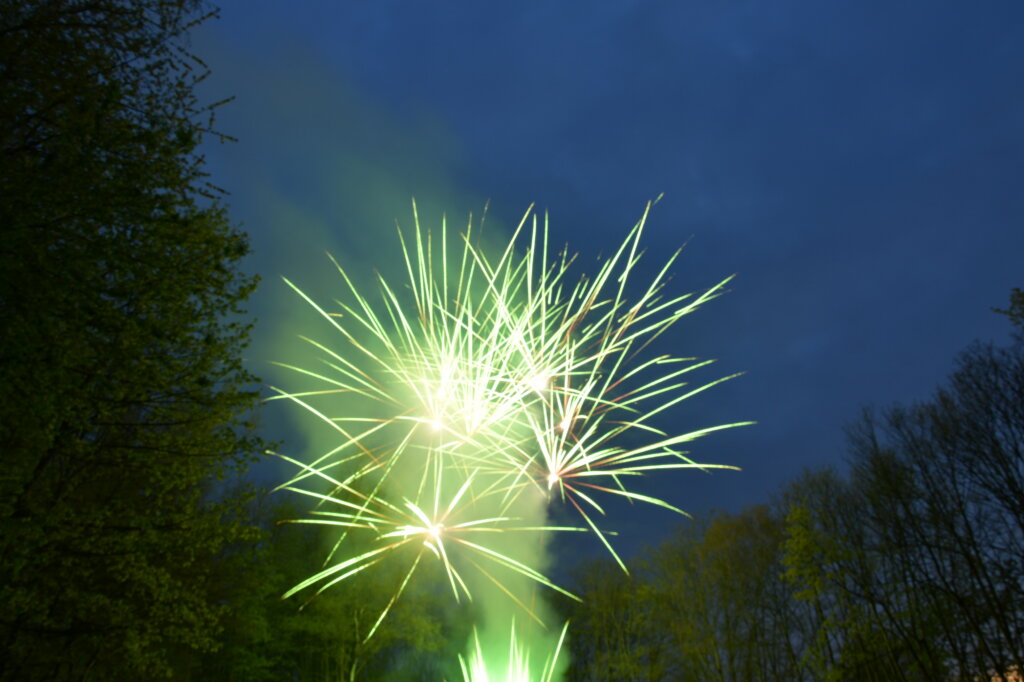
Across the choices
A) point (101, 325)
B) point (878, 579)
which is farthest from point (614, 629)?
point (101, 325)

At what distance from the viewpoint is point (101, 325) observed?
678 cm

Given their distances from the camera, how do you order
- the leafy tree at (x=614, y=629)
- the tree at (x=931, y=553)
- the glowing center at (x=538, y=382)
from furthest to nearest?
the leafy tree at (x=614, y=629), the tree at (x=931, y=553), the glowing center at (x=538, y=382)

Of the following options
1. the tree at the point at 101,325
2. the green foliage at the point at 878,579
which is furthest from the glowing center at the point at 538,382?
the green foliage at the point at 878,579

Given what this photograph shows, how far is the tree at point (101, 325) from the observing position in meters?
6.31

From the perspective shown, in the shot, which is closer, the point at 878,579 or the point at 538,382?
the point at 538,382

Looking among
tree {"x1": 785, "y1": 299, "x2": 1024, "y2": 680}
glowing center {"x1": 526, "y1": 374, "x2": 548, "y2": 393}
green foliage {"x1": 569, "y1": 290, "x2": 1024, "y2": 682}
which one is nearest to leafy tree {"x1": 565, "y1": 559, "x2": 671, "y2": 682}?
green foliage {"x1": 569, "y1": 290, "x2": 1024, "y2": 682}

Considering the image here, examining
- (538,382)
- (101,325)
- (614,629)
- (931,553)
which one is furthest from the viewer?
(614,629)

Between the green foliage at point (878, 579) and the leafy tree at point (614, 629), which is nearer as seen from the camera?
the green foliage at point (878, 579)

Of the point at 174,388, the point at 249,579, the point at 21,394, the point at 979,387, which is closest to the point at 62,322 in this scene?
the point at 21,394

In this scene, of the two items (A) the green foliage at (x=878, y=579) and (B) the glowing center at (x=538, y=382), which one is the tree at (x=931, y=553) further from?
(B) the glowing center at (x=538, y=382)

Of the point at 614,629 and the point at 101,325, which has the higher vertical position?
the point at 614,629

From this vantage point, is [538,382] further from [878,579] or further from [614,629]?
[614,629]

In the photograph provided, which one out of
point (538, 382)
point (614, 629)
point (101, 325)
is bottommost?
point (101, 325)

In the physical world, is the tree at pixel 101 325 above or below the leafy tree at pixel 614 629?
below
